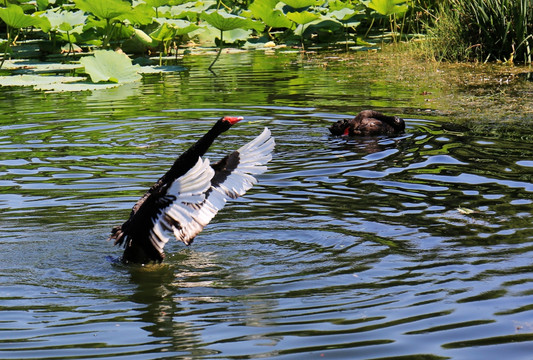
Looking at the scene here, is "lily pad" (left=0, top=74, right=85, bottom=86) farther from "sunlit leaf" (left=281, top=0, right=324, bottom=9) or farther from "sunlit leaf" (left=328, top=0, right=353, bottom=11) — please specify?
"sunlit leaf" (left=328, top=0, right=353, bottom=11)

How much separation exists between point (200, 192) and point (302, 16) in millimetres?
11978

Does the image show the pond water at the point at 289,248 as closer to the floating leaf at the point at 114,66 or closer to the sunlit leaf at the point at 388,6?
the floating leaf at the point at 114,66

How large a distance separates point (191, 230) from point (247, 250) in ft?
1.68

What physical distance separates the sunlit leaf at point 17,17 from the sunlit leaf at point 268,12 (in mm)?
4026

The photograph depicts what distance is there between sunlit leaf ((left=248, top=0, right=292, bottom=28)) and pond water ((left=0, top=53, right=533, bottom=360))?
614cm

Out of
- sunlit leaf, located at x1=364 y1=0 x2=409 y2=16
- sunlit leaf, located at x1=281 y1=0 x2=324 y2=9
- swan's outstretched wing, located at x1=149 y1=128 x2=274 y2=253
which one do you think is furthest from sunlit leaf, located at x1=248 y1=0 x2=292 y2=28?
swan's outstretched wing, located at x1=149 y1=128 x2=274 y2=253

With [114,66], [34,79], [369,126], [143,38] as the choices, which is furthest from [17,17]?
[369,126]

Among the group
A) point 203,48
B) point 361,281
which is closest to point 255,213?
point 361,281

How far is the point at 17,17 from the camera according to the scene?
13.2 m

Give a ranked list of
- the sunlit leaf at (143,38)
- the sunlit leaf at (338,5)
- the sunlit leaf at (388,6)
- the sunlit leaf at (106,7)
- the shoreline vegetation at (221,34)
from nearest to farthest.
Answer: the shoreline vegetation at (221,34) → the sunlit leaf at (106,7) → the sunlit leaf at (143,38) → the sunlit leaf at (388,6) → the sunlit leaf at (338,5)

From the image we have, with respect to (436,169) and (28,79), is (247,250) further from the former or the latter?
(28,79)

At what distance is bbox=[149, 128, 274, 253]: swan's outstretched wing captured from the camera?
462 centimetres

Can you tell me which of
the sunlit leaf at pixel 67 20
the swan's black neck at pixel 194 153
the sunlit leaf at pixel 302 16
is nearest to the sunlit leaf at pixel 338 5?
the sunlit leaf at pixel 302 16

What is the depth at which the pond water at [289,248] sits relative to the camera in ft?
12.5
